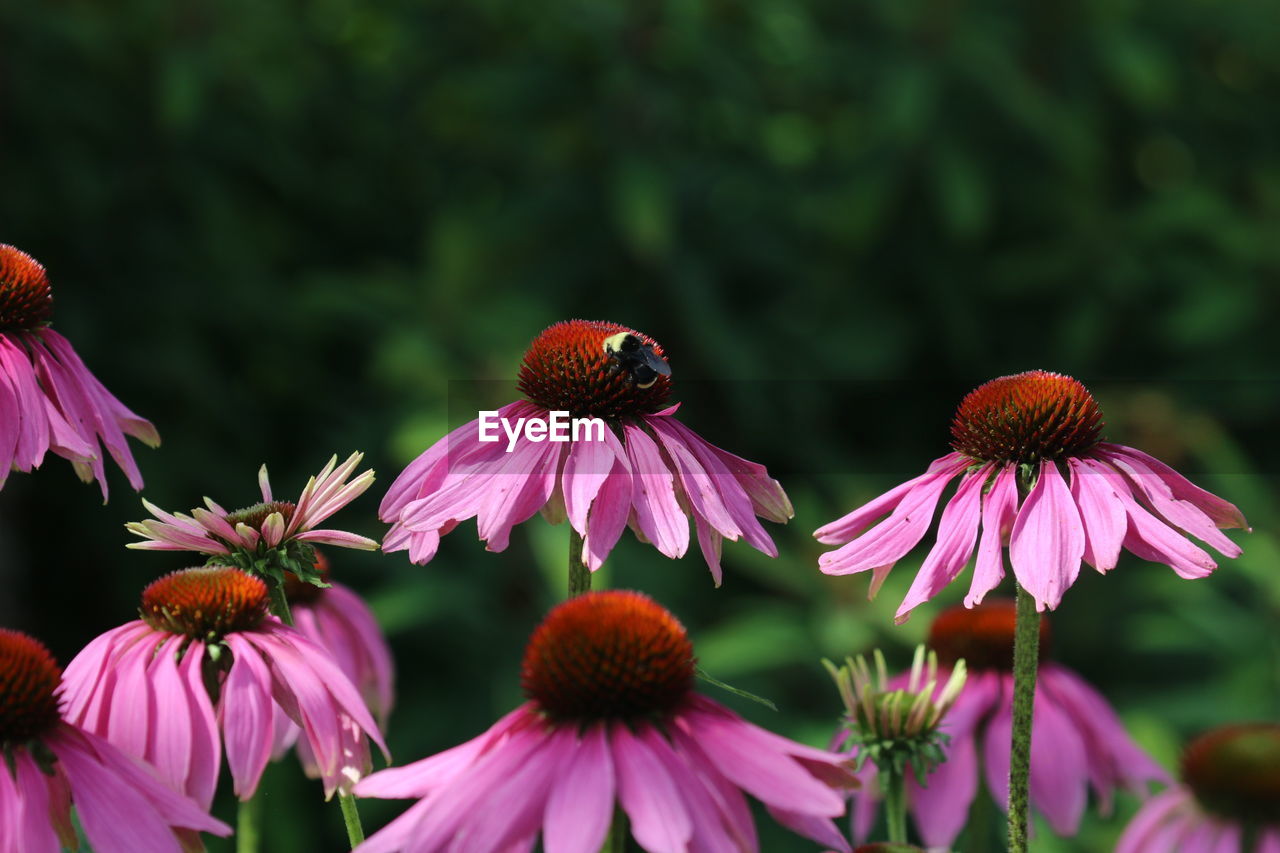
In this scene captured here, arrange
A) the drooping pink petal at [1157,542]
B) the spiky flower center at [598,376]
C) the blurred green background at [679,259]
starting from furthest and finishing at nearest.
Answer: the blurred green background at [679,259]
the spiky flower center at [598,376]
the drooping pink petal at [1157,542]

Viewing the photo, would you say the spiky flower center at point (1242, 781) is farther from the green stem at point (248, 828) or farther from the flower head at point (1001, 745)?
the green stem at point (248, 828)

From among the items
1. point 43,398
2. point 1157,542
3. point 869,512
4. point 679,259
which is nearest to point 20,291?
point 43,398

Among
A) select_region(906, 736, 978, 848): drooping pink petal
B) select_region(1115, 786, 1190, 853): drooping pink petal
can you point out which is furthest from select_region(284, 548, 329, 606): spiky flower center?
select_region(1115, 786, 1190, 853): drooping pink petal

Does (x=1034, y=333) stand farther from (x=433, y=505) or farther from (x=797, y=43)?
(x=433, y=505)

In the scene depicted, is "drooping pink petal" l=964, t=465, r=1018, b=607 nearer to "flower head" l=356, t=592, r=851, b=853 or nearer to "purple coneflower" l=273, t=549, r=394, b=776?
"flower head" l=356, t=592, r=851, b=853

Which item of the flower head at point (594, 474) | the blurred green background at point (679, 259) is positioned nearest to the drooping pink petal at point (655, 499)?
the flower head at point (594, 474)
